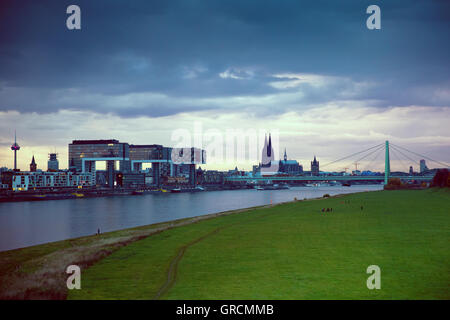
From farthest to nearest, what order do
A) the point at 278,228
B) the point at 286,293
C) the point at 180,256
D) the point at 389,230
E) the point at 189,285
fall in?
the point at 278,228, the point at 389,230, the point at 180,256, the point at 189,285, the point at 286,293

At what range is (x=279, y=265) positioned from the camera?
57.8 ft

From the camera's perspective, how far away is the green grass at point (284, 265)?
45.6ft

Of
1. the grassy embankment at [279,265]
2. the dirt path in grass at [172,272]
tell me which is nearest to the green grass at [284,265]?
the grassy embankment at [279,265]

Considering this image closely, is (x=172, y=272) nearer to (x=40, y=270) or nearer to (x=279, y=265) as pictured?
(x=279, y=265)

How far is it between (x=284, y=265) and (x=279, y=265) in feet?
0.71

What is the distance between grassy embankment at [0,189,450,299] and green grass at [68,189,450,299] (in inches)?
1.3

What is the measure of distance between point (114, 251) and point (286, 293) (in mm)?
12856

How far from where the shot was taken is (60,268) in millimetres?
19109

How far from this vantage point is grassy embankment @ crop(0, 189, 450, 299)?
13914mm
